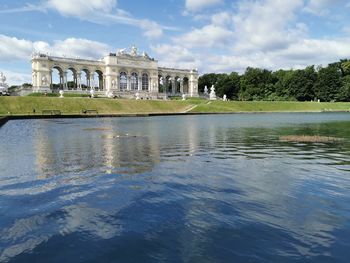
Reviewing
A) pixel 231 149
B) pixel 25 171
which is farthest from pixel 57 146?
pixel 231 149

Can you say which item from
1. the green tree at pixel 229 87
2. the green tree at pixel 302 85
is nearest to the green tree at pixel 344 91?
the green tree at pixel 302 85

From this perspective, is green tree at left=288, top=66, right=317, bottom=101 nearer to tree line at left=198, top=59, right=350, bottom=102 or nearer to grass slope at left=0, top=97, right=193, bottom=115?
tree line at left=198, top=59, right=350, bottom=102

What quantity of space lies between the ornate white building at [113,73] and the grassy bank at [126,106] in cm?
3259

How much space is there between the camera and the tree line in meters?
125

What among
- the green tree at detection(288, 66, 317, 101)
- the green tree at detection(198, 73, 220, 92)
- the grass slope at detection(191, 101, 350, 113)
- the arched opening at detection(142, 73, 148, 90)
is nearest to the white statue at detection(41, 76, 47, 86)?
the arched opening at detection(142, 73, 148, 90)

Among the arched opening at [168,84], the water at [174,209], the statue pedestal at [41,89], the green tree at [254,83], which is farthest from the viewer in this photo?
the arched opening at [168,84]

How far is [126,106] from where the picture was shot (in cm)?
7838

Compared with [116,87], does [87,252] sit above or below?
below

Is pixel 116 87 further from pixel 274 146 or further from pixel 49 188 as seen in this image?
pixel 49 188

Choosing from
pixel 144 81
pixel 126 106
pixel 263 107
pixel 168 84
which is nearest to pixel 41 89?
pixel 144 81

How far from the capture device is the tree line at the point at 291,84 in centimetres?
12494

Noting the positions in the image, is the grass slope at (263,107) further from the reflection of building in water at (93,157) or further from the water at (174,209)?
the water at (174,209)

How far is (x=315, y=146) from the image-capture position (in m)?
22.0

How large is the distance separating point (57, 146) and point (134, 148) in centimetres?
519
